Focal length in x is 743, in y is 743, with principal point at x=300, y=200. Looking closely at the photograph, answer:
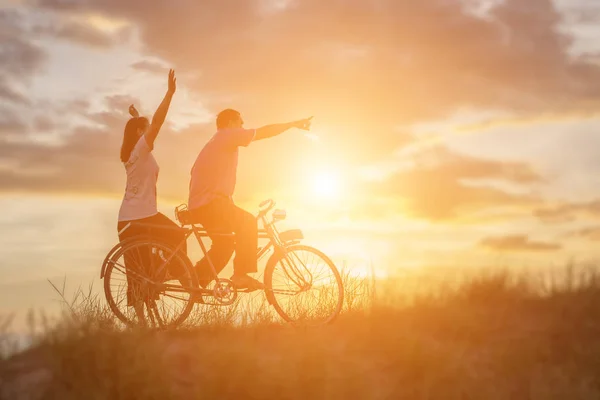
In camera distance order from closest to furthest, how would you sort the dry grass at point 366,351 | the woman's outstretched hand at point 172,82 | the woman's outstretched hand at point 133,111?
the dry grass at point 366,351
the woman's outstretched hand at point 172,82
the woman's outstretched hand at point 133,111

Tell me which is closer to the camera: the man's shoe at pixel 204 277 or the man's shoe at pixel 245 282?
the man's shoe at pixel 245 282

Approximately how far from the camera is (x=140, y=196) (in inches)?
367

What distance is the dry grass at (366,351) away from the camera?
6984 millimetres

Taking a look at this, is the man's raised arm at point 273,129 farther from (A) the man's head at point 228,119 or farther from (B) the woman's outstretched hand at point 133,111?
(B) the woman's outstretched hand at point 133,111

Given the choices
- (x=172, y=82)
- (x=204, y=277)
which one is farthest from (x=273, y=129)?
(x=204, y=277)

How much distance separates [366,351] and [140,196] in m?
3.42

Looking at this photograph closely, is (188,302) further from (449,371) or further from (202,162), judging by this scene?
(449,371)

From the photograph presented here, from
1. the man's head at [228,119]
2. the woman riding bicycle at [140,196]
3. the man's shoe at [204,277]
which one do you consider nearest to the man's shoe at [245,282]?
the man's shoe at [204,277]

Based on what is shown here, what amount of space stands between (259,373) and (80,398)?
1.66m

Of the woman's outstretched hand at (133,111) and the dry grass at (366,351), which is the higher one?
the woman's outstretched hand at (133,111)

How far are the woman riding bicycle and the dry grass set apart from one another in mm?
1050

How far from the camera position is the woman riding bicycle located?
920 cm

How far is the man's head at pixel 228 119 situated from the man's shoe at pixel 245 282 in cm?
190

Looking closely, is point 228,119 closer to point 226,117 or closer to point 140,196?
point 226,117
